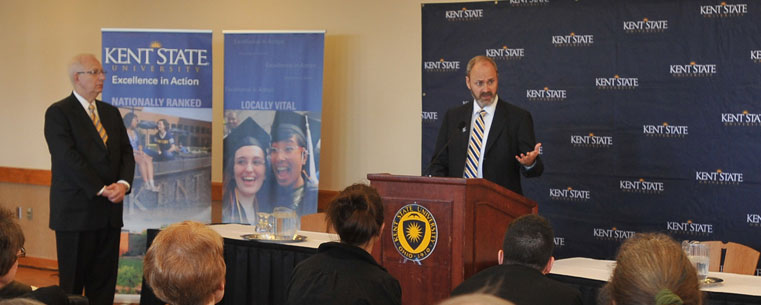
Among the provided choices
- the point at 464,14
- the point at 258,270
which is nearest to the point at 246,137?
the point at 464,14

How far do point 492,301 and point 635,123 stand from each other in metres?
5.17

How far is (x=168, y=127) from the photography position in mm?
6641

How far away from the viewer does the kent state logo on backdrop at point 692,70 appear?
18.0 ft

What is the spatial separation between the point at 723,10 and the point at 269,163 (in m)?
3.62

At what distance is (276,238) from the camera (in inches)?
180

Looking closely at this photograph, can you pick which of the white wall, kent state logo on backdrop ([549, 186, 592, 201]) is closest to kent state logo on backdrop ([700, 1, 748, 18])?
kent state logo on backdrop ([549, 186, 592, 201])

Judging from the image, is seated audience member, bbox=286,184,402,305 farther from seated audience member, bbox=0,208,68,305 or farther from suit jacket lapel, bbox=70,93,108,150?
suit jacket lapel, bbox=70,93,108,150

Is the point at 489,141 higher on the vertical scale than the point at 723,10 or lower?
lower

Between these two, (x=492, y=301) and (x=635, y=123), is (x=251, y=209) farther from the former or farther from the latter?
(x=492, y=301)

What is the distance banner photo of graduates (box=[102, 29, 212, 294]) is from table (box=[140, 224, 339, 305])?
1947 millimetres

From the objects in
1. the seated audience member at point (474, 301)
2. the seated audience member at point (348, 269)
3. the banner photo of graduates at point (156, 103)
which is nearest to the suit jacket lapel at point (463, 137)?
the seated audience member at point (348, 269)

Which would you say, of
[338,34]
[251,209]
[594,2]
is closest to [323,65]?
[338,34]

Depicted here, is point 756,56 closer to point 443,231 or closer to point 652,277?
point 443,231

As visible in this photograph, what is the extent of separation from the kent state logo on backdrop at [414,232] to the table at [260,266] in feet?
2.71
